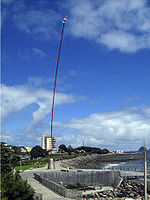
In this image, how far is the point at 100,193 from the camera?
44.0 m

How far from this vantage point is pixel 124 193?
46094 mm

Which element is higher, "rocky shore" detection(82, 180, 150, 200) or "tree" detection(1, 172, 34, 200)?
"tree" detection(1, 172, 34, 200)

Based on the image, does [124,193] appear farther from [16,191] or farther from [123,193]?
[16,191]

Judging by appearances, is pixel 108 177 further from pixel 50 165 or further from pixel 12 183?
pixel 12 183

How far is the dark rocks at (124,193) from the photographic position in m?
42.5

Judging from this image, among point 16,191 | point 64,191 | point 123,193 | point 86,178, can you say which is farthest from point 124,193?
point 16,191

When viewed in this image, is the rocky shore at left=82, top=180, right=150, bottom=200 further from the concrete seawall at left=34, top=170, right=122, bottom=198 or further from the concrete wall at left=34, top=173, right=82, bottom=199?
the concrete wall at left=34, top=173, right=82, bottom=199

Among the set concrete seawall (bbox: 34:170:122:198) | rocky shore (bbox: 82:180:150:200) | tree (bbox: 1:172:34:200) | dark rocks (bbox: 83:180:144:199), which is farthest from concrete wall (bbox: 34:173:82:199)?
concrete seawall (bbox: 34:170:122:198)

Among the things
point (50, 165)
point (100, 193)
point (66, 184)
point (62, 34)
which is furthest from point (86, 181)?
point (62, 34)

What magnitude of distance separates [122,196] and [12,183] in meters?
25.0

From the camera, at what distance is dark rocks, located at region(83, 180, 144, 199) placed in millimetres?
Answer: 42513

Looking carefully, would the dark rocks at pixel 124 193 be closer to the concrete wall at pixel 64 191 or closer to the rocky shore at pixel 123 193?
the rocky shore at pixel 123 193

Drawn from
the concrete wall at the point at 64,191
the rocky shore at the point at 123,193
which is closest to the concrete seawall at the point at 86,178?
the rocky shore at the point at 123,193

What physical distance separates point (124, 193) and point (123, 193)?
196mm
